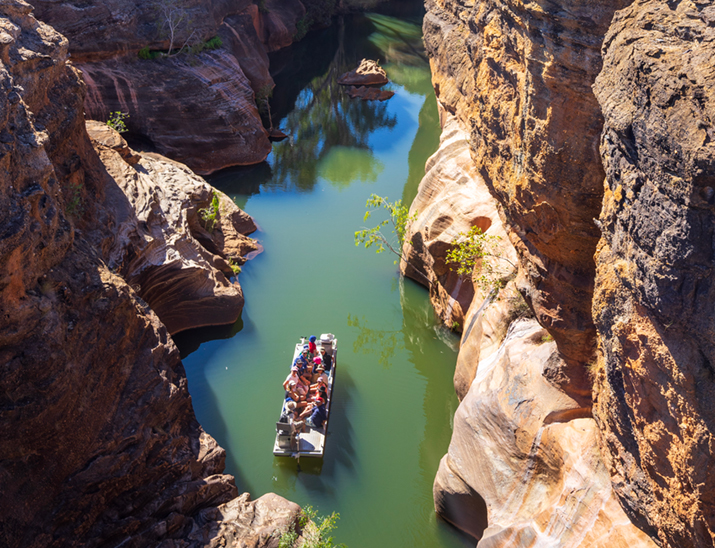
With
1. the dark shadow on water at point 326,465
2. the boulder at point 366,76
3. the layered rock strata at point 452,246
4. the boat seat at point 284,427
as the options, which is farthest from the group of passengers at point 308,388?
the boulder at point 366,76

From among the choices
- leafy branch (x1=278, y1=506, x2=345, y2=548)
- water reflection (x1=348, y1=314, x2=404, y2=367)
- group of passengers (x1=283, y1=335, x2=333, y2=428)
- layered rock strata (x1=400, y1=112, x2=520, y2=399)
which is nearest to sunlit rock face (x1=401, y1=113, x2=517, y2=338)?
layered rock strata (x1=400, y1=112, x2=520, y2=399)

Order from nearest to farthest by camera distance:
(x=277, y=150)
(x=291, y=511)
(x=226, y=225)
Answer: (x=291, y=511) < (x=226, y=225) < (x=277, y=150)

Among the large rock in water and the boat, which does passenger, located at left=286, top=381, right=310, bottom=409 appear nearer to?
the boat

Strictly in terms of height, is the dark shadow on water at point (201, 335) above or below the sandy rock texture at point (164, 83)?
below

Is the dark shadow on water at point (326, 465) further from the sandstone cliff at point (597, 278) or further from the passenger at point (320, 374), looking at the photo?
the sandstone cliff at point (597, 278)

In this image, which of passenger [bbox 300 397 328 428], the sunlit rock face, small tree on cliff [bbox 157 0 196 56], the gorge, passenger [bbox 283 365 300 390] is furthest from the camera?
small tree on cliff [bbox 157 0 196 56]

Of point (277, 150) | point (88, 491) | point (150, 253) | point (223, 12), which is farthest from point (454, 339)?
point (223, 12)

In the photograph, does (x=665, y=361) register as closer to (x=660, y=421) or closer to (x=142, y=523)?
(x=660, y=421)
